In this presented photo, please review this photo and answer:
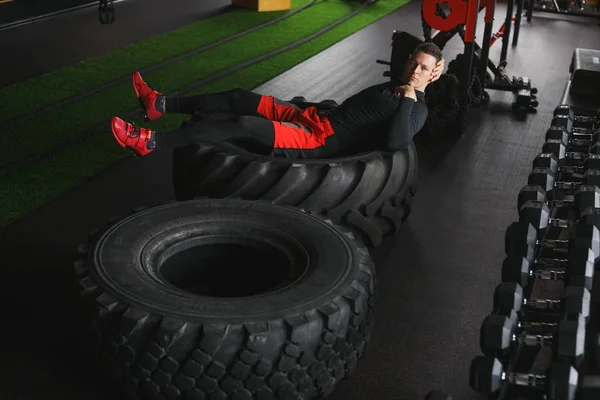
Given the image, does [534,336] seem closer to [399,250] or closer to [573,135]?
[399,250]

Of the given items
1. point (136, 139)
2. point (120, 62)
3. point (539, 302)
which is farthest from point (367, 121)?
point (120, 62)

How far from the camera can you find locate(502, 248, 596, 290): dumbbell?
4.95ft

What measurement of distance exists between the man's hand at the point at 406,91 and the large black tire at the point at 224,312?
62cm

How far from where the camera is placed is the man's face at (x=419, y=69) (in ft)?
7.63

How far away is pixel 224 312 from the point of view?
1.53 metres

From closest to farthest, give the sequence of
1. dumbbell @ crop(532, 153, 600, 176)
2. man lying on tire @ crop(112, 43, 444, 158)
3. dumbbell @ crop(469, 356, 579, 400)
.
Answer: dumbbell @ crop(469, 356, 579, 400), dumbbell @ crop(532, 153, 600, 176), man lying on tire @ crop(112, 43, 444, 158)

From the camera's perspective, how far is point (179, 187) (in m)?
2.27

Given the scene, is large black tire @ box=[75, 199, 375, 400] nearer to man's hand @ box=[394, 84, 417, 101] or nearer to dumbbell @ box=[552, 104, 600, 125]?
man's hand @ box=[394, 84, 417, 101]

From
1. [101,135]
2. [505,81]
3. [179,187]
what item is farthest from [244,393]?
[505,81]

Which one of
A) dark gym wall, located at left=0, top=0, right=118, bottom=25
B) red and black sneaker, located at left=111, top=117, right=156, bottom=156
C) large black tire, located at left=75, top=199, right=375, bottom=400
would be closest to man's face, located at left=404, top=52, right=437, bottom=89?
large black tire, located at left=75, top=199, right=375, bottom=400

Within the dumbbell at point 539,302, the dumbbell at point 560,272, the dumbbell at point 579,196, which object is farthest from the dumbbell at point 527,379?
the dumbbell at point 579,196

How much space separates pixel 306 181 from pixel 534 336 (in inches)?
34.7

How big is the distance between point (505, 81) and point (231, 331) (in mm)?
2729

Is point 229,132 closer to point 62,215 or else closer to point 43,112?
point 62,215
